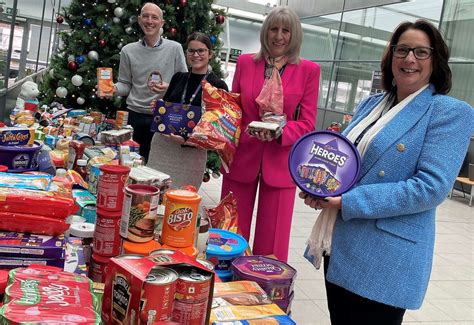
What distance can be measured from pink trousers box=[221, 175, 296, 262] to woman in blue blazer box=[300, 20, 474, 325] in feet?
2.35

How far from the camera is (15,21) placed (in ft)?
17.0

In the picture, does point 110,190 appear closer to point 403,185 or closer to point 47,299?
point 47,299

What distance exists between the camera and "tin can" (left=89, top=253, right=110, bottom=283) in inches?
52.7

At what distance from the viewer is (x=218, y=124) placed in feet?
7.24

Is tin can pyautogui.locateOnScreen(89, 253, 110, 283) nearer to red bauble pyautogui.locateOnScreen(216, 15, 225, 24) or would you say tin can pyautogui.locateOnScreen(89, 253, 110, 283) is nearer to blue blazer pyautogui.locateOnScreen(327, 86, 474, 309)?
blue blazer pyautogui.locateOnScreen(327, 86, 474, 309)

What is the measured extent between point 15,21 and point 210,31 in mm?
2214

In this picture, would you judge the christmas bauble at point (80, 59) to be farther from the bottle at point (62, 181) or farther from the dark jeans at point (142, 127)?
the bottle at point (62, 181)

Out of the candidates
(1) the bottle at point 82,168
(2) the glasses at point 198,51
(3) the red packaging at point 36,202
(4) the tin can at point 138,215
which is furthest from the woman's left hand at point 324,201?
(2) the glasses at point 198,51

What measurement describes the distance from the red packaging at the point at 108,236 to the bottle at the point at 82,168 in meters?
1.05

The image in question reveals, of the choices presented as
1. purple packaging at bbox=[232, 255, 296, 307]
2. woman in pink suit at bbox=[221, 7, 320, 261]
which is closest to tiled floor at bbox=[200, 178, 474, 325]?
woman in pink suit at bbox=[221, 7, 320, 261]

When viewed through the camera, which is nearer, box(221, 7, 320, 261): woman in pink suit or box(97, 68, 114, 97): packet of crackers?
box(221, 7, 320, 261): woman in pink suit

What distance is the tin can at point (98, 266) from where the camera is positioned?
134 cm

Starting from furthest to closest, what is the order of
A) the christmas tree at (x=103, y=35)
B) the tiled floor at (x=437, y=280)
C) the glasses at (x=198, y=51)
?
the christmas tree at (x=103, y=35) < the tiled floor at (x=437, y=280) < the glasses at (x=198, y=51)

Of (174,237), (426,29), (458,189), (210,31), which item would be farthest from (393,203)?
(458,189)
